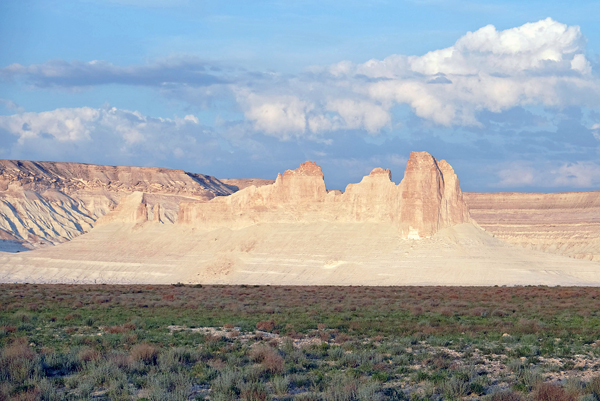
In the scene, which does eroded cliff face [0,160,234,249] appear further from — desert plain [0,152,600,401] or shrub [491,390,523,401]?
shrub [491,390,523,401]

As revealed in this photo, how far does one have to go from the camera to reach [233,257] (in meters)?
71.2

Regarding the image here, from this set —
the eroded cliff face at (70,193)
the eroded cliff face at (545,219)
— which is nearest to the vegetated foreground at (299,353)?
the eroded cliff face at (545,219)

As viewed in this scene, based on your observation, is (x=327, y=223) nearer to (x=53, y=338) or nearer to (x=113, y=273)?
(x=113, y=273)

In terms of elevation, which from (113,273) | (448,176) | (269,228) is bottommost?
(113,273)

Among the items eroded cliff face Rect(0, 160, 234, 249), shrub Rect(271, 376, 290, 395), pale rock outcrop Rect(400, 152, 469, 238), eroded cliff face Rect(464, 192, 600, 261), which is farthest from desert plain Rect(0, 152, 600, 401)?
eroded cliff face Rect(0, 160, 234, 249)

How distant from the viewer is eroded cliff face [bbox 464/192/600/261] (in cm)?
10444

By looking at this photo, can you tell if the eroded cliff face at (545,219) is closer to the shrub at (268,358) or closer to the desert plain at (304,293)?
the desert plain at (304,293)

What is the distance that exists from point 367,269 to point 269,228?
16.6 meters

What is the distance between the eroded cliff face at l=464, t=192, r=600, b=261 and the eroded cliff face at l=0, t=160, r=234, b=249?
6164 centimetres

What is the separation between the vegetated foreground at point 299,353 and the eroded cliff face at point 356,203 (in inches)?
1471

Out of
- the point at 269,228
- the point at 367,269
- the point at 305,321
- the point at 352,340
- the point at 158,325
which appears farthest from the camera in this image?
the point at 269,228

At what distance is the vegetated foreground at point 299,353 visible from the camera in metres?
11.7

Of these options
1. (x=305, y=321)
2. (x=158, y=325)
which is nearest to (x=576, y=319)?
(x=305, y=321)

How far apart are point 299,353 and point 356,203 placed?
56.7 meters
